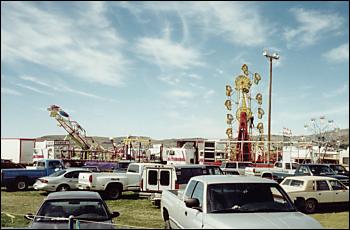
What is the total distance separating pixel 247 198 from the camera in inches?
295

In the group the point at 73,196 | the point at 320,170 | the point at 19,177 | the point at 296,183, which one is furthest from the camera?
the point at 19,177

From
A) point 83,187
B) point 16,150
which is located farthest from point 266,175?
point 16,150

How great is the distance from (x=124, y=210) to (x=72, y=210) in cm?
804

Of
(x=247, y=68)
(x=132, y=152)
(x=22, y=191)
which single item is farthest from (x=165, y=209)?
(x=132, y=152)

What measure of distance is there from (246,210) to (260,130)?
35.1 meters

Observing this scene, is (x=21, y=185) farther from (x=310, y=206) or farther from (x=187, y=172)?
(x=310, y=206)

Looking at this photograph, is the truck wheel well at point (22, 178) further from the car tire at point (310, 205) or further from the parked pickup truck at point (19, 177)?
the car tire at point (310, 205)

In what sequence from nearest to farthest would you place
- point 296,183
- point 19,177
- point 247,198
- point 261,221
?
point 261,221, point 247,198, point 296,183, point 19,177

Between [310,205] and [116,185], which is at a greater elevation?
[116,185]

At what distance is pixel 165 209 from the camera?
414 inches

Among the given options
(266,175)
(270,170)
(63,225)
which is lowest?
(266,175)

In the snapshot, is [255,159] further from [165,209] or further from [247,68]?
[165,209]

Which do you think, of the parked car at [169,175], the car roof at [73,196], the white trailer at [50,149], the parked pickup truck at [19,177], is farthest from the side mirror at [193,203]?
the white trailer at [50,149]

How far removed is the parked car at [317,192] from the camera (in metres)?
16.1
